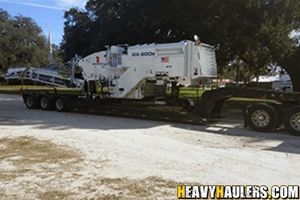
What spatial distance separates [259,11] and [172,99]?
5725 mm

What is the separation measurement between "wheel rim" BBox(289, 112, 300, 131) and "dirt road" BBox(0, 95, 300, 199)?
1.60ft

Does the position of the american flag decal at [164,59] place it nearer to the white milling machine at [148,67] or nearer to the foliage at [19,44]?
the white milling machine at [148,67]

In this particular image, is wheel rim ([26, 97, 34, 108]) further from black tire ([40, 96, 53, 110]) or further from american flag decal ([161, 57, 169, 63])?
american flag decal ([161, 57, 169, 63])

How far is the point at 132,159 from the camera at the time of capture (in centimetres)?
979

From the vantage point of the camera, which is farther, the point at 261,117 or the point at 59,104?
the point at 59,104

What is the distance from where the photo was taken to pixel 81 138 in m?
12.6

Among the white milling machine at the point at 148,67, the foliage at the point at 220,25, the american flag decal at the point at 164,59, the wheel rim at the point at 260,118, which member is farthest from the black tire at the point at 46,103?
the wheel rim at the point at 260,118

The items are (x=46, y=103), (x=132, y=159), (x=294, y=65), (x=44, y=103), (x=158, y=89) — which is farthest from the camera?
(x=294, y=65)

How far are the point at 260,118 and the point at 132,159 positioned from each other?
21.3 feet

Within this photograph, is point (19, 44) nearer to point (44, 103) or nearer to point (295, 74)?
point (44, 103)

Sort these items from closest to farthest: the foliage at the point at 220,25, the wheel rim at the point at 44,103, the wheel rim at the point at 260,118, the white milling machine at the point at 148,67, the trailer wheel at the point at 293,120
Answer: the trailer wheel at the point at 293,120 < the wheel rim at the point at 260,118 < the white milling machine at the point at 148,67 < the foliage at the point at 220,25 < the wheel rim at the point at 44,103

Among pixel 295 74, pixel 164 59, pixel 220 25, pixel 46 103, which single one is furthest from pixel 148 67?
pixel 295 74

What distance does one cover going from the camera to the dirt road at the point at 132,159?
756 cm

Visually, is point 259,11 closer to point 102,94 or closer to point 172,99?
point 172,99
